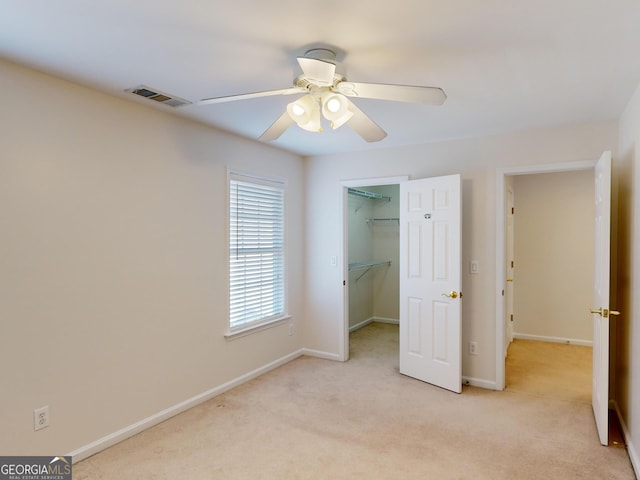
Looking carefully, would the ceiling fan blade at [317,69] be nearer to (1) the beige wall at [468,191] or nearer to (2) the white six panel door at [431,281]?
(2) the white six panel door at [431,281]

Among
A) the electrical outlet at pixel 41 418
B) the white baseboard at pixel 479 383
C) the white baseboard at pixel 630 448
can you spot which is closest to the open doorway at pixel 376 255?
the white baseboard at pixel 479 383

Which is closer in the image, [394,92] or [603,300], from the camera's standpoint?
[394,92]

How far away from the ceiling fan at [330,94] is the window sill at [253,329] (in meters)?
2.20

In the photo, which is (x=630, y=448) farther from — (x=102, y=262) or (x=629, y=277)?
(x=102, y=262)

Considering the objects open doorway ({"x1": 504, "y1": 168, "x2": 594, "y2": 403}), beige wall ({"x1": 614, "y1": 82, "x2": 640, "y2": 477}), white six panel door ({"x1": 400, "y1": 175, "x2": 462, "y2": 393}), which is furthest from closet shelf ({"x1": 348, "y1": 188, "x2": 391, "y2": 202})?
beige wall ({"x1": 614, "y1": 82, "x2": 640, "y2": 477})

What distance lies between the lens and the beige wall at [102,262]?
7.22ft

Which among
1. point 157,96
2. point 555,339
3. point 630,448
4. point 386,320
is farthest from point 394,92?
point 386,320

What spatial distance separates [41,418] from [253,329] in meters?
1.89

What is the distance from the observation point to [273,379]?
152 inches

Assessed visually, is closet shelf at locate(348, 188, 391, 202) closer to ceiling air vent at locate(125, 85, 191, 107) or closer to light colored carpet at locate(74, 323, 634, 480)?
light colored carpet at locate(74, 323, 634, 480)

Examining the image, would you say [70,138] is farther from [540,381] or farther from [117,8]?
[540,381]

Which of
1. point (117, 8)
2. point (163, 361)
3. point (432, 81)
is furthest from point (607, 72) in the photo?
point (163, 361)

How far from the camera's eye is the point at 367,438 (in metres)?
2.73

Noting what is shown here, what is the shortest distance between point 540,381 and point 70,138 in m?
4.43
